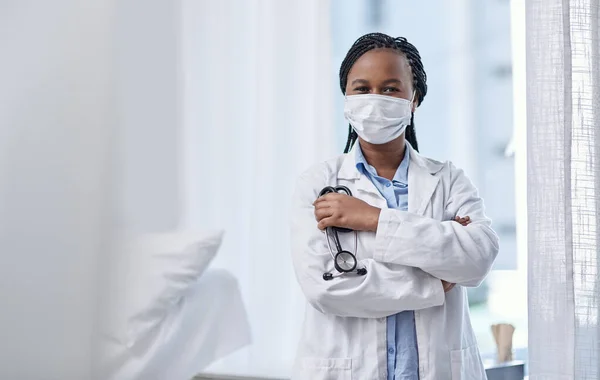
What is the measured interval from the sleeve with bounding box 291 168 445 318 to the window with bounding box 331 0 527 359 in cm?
58

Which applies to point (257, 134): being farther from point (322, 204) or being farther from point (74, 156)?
point (322, 204)

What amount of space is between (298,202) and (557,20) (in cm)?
56

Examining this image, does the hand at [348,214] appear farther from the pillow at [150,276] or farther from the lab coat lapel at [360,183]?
the pillow at [150,276]

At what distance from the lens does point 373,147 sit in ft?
4.75

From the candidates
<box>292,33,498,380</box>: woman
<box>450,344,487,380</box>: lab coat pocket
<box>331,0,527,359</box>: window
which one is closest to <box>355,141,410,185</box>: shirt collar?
<box>292,33,498,380</box>: woman

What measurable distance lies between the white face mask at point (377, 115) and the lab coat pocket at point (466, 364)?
1.34 feet

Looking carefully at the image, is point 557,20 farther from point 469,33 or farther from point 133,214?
point 133,214

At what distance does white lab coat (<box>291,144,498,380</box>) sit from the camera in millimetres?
1262

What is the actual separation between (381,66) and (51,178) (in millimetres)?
1094

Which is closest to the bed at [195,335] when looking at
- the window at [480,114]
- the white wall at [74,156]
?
the white wall at [74,156]

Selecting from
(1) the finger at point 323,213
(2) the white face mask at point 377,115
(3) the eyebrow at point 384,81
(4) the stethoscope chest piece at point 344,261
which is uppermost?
(3) the eyebrow at point 384,81

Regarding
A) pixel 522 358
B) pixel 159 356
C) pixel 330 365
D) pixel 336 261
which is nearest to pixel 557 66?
pixel 336 261

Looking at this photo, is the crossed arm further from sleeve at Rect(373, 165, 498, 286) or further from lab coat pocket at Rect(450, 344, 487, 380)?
lab coat pocket at Rect(450, 344, 487, 380)

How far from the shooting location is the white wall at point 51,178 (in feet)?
6.66
